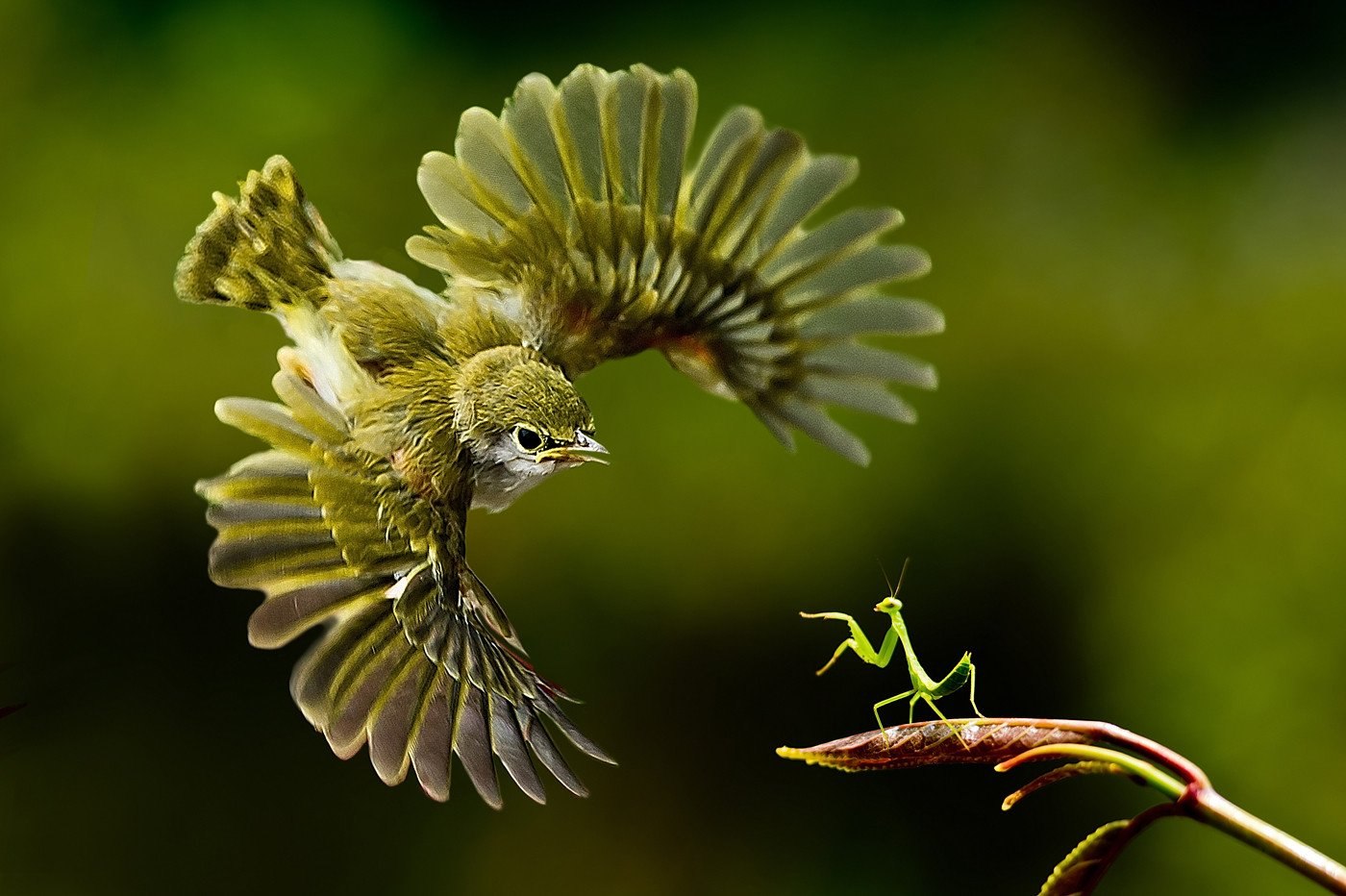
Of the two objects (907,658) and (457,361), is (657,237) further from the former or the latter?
(907,658)

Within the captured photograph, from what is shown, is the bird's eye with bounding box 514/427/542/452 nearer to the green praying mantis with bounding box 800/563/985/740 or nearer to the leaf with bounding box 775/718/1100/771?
the green praying mantis with bounding box 800/563/985/740

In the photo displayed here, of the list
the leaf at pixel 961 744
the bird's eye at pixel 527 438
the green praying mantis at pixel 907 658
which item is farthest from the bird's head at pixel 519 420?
the leaf at pixel 961 744

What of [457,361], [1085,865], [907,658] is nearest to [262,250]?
Result: [457,361]

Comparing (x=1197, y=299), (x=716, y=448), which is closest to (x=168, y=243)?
(x=716, y=448)

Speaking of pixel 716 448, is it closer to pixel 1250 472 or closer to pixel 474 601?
pixel 1250 472

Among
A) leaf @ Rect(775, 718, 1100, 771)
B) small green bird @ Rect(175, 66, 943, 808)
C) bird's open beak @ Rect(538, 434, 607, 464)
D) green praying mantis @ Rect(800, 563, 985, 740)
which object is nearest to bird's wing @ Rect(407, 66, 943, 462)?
small green bird @ Rect(175, 66, 943, 808)

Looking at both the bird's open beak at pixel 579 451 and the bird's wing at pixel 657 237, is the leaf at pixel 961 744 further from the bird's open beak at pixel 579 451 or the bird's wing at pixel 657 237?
the bird's wing at pixel 657 237
